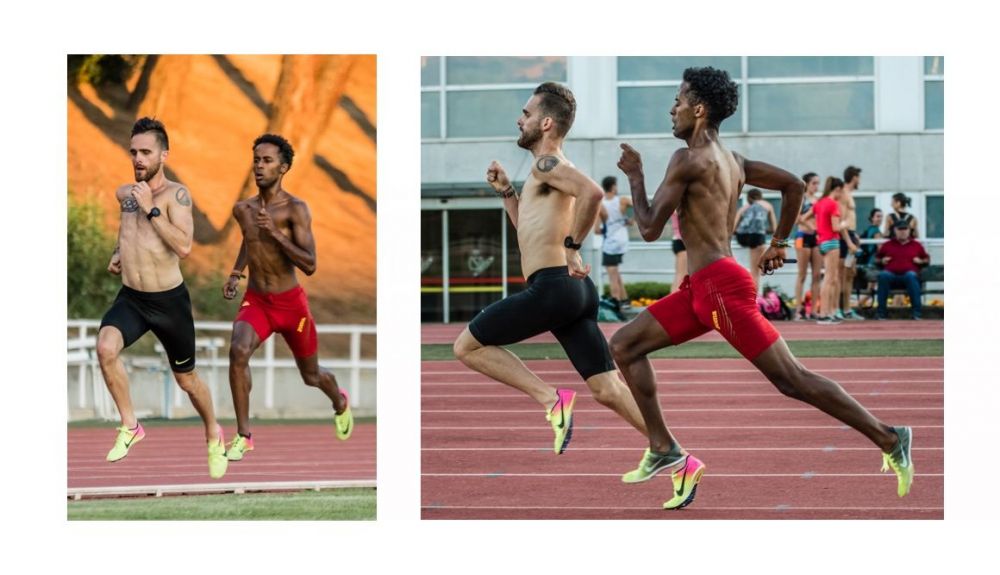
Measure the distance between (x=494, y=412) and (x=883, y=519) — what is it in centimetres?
311

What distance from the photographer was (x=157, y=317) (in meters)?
8.98

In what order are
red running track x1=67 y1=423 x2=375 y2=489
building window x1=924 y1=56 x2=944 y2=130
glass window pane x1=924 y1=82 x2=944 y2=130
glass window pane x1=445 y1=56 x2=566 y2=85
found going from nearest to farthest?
red running track x1=67 y1=423 x2=375 y2=489, building window x1=924 y1=56 x2=944 y2=130, glass window pane x1=924 y1=82 x2=944 y2=130, glass window pane x1=445 y1=56 x2=566 y2=85

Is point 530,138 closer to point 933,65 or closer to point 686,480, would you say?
point 686,480

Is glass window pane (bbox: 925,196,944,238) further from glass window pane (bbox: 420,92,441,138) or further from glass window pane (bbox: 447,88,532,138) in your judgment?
glass window pane (bbox: 420,92,441,138)

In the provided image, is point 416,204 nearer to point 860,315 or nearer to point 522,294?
→ point 522,294

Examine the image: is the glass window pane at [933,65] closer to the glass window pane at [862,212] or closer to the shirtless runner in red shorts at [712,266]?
the shirtless runner in red shorts at [712,266]

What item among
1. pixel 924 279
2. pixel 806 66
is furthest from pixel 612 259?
pixel 806 66

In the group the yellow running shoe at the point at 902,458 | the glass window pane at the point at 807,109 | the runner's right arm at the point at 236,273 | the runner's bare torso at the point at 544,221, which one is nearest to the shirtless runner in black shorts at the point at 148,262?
the runner's right arm at the point at 236,273

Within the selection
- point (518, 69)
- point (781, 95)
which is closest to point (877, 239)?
point (781, 95)

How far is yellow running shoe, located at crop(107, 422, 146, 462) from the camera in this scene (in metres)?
9.11

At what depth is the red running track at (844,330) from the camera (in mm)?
11508

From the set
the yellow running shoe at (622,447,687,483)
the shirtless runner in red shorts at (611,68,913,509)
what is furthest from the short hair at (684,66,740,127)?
the yellow running shoe at (622,447,687,483)

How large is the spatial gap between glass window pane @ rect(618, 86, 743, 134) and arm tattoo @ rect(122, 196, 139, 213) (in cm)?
499

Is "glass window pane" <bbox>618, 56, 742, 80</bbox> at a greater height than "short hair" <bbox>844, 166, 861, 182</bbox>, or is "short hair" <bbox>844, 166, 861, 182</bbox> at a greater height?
"glass window pane" <bbox>618, 56, 742, 80</bbox>
